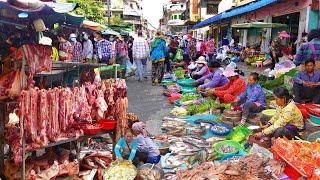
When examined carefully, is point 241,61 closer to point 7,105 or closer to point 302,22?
point 302,22

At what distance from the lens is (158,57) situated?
15.4m

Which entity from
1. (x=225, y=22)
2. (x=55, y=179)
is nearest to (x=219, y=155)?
(x=55, y=179)

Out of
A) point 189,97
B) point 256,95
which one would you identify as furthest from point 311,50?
point 189,97

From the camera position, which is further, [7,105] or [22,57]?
[7,105]

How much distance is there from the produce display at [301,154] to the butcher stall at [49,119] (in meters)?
2.48

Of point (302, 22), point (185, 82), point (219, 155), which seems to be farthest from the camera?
point (302, 22)

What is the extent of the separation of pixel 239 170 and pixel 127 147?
1.79 metres

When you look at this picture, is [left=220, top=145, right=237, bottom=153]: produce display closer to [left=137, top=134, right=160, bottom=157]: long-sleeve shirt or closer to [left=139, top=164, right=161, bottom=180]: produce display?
[left=137, top=134, right=160, bottom=157]: long-sleeve shirt

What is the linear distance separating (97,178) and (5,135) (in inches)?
60.2

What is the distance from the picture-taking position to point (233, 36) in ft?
102

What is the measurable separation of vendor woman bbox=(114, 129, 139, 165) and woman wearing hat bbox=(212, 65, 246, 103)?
4.57 m

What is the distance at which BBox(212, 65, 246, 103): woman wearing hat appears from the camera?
397 inches

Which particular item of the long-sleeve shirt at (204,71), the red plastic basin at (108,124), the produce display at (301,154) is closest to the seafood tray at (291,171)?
the produce display at (301,154)

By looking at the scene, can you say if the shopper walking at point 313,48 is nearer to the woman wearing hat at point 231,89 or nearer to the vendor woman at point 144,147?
the woman wearing hat at point 231,89
